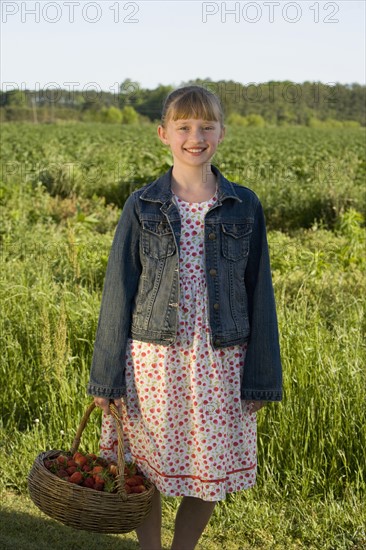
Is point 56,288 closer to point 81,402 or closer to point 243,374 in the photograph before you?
point 81,402

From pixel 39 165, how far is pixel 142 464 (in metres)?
11.7

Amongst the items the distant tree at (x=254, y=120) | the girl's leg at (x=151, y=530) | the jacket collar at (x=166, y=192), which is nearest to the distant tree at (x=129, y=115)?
the distant tree at (x=254, y=120)

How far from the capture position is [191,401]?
2.50m

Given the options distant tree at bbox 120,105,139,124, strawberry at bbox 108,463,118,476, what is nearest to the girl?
strawberry at bbox 108,463,118,476

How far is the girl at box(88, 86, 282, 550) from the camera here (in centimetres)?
247

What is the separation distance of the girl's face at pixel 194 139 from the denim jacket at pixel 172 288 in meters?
0.12

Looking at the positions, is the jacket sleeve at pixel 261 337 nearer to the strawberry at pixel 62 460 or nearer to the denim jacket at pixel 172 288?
the denim jacket at pixel 172 288

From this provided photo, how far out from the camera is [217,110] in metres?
2.50

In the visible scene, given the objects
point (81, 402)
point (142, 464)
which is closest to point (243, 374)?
point (142, 464)

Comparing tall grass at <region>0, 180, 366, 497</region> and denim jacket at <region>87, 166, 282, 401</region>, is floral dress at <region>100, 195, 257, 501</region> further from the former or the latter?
tall grass at <region>0, 180, 366, 497</region>

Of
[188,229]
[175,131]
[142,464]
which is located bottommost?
[142,464]

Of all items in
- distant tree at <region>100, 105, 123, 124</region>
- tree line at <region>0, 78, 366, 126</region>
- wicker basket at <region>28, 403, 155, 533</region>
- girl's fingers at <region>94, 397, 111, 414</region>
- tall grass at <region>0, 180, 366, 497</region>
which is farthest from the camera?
distant tree at <region>100, 105, 123, 124</region>

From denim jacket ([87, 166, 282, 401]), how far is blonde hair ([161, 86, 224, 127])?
22 cm

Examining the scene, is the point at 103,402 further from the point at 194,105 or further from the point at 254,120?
the point at 254,120
